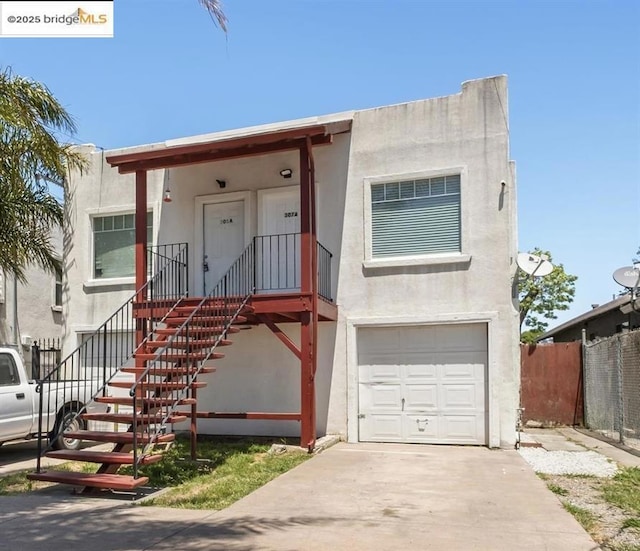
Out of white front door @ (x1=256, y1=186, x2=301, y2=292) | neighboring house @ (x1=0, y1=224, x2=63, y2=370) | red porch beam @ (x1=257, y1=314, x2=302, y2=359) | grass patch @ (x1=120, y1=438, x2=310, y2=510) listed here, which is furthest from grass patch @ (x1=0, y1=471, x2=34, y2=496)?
neighboring house @ (x1=0, y1=224, x2=63, y2=370)

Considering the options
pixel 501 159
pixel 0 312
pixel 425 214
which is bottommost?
pixel 0 312

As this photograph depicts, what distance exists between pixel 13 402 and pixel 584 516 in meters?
8.05

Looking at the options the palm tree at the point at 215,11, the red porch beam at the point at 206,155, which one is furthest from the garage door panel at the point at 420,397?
the palm tree at the point at 215,11

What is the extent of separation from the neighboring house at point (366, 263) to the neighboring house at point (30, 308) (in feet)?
24.0

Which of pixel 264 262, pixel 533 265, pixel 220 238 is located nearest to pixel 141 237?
pixel 220 238

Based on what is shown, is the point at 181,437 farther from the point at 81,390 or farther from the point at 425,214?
the point at 425,214

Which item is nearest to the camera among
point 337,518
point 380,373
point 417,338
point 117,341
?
point 337,518

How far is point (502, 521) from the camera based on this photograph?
5.98 meters

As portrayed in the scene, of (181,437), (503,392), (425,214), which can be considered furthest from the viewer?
(181,437)

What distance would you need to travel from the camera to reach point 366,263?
1141cm

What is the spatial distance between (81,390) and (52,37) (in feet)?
19.6

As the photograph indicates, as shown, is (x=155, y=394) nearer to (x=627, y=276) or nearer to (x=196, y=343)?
(x=196, y=343)

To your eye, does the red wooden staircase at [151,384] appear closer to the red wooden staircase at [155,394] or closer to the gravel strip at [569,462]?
the red wooden staircase at [155,394]

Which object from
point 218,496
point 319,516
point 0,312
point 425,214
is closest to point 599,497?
point 319,516
